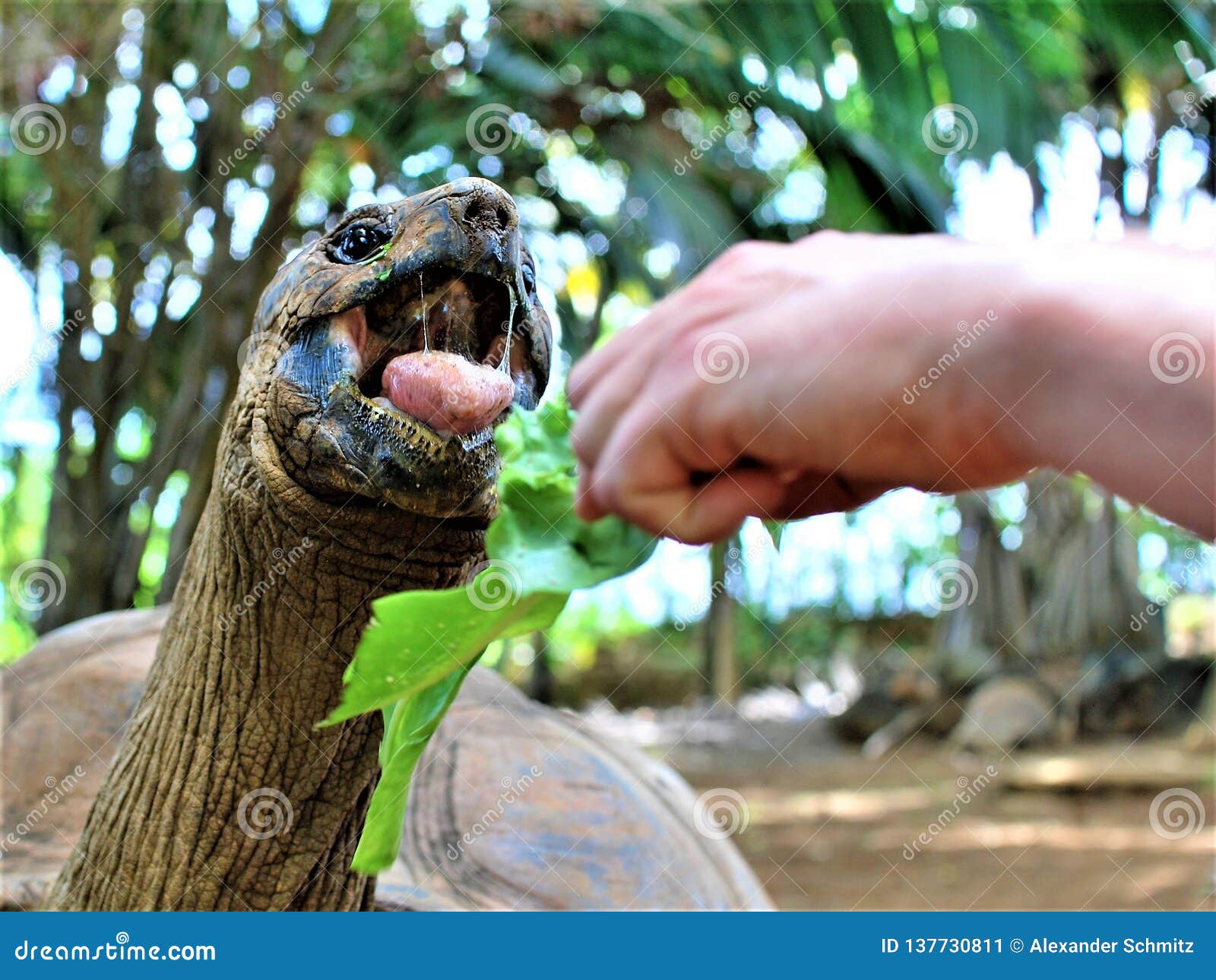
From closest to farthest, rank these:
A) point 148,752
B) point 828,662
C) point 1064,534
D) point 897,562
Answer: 1. point 148,752
2. point 1064,534
3. point 828,662
4. point 897,562

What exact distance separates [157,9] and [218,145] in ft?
1.57

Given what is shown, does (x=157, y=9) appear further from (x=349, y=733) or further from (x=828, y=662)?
(x=828, y=662)

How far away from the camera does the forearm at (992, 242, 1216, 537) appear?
38 centimetres

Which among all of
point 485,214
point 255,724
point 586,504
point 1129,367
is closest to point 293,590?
point 255,724

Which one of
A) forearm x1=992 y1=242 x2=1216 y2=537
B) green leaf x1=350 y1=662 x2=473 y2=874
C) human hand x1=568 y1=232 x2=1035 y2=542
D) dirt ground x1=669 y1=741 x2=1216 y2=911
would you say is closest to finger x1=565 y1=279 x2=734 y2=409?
human hand x1=568 y1=232 x2=1035 y2=542

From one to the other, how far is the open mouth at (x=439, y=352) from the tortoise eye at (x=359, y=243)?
6 cm

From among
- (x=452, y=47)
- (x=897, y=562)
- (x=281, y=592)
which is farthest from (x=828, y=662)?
(x=281, y=592)

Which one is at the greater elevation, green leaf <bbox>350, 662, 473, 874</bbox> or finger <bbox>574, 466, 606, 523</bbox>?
finger <bbox>574, 466, 606, 523</bbox>

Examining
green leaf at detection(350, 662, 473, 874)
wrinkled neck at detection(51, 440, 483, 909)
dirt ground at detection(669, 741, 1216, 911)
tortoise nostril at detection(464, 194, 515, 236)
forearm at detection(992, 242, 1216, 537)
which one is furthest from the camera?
dirt ground at detection(669, 741, 1216, 911)

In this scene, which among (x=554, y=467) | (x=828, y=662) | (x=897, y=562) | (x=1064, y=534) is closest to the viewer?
(x=554, y=467)

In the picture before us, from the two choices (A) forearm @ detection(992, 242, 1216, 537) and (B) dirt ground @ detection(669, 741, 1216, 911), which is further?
(B) dirt ground @ detection(669, 741, 1216, 911)

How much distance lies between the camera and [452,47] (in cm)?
392

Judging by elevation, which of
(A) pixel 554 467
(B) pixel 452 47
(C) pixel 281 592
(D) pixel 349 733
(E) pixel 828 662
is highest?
(B) pixel 452 47

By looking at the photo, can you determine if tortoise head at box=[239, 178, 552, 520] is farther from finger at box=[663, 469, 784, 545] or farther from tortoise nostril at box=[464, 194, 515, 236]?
finger at box=[663, 469, 784, 545]
